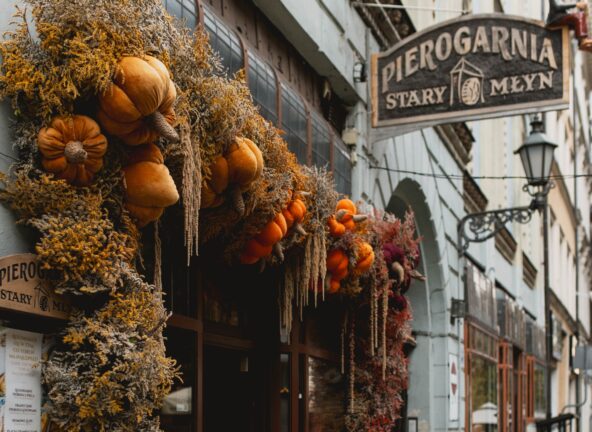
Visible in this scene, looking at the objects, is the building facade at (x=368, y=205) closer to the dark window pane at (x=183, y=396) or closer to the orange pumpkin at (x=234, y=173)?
the dark window pane at (x=183, y=396)

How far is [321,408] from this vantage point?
10023 millimetres

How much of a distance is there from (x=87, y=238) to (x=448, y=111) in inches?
264

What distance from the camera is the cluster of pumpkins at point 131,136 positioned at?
4621 millimetres

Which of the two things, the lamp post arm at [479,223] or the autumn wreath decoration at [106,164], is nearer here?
the autumn wreath decoration at [106,164]

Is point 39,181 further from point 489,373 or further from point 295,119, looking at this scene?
point 489,373

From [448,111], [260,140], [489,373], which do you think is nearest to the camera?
[260,140]

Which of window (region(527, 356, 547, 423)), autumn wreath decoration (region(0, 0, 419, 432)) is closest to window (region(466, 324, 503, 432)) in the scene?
window (region(527, 356, 547, 423))

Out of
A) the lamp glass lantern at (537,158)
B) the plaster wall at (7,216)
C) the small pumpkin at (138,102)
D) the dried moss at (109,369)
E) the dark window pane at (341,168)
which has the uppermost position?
the lamp glass lantern at (537,158)

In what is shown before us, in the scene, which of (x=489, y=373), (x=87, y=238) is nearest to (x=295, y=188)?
(x=87, y=238)

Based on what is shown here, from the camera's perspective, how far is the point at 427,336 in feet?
50.9

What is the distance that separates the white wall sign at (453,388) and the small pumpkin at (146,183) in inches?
435

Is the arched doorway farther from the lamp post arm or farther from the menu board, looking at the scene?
the menu board

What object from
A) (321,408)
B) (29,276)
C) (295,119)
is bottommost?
(321,408)

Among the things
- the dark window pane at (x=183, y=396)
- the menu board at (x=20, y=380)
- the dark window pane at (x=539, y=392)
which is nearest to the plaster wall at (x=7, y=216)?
the menu board at (x=20, y=380)
